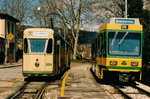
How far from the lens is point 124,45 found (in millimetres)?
13164

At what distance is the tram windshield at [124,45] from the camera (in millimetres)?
13180

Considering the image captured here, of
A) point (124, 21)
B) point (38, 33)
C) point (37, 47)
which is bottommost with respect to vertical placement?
point (37, 47)

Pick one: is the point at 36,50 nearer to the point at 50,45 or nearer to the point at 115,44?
the point at 50,45

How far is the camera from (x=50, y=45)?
1513cm

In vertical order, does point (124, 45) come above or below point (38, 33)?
below

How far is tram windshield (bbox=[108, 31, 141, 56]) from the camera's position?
13.2 m

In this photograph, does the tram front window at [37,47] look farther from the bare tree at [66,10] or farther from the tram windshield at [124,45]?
the bare tree at [66,10]

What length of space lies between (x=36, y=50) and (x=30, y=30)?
1.18 m

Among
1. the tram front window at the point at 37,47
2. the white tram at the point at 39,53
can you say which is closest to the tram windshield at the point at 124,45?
the white tram at the point at 39,53

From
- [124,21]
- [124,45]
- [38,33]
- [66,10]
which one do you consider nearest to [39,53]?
[38,33]

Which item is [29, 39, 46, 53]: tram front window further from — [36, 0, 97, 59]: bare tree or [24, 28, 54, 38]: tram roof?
[36, 0, 97, 59]: bare tree

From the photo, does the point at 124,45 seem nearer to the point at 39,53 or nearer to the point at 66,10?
the point at 39,53

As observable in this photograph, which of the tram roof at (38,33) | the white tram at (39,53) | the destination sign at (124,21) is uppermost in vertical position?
the destination sign at (124,21)

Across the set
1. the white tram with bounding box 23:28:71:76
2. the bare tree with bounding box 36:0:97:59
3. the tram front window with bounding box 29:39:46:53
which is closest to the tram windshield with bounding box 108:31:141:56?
the white tram with bounding box 23:28:71:76
